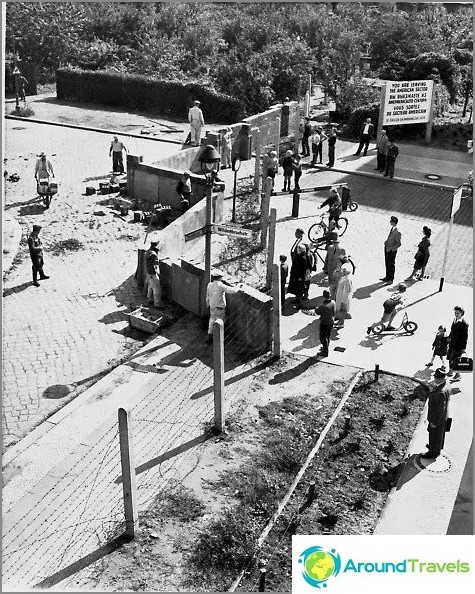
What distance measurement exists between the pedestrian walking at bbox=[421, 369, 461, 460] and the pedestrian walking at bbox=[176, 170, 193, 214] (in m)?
11.2

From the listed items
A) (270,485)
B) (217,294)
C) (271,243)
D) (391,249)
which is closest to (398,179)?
(391,249)

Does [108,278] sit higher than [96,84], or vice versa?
[96,84]

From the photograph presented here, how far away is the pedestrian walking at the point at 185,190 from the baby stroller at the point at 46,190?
→ 3.46m

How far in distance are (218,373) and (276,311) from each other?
2725 mm

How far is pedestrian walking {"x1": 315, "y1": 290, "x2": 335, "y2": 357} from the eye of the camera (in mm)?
13992

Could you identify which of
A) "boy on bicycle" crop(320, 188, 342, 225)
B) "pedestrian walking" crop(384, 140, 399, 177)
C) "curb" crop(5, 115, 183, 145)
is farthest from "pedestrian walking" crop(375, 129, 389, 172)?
"curb" crop(5, 115, 183, 145)

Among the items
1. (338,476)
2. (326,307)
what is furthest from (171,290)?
(338,476)

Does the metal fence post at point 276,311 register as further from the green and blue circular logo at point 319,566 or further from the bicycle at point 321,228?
the green and blue circular logo at point 319,566

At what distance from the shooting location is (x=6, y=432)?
39.6 feet

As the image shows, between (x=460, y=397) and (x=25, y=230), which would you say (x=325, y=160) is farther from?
(x=460, y=397)

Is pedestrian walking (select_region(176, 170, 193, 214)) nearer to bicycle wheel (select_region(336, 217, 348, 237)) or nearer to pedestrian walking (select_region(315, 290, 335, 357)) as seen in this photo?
bicycle wheel (select_region(336, 217, 348, 237))

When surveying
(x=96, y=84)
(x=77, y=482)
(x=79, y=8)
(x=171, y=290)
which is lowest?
(x=77, y=482)

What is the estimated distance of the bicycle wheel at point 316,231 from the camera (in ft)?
64.3

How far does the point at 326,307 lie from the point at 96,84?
81.3 ft
